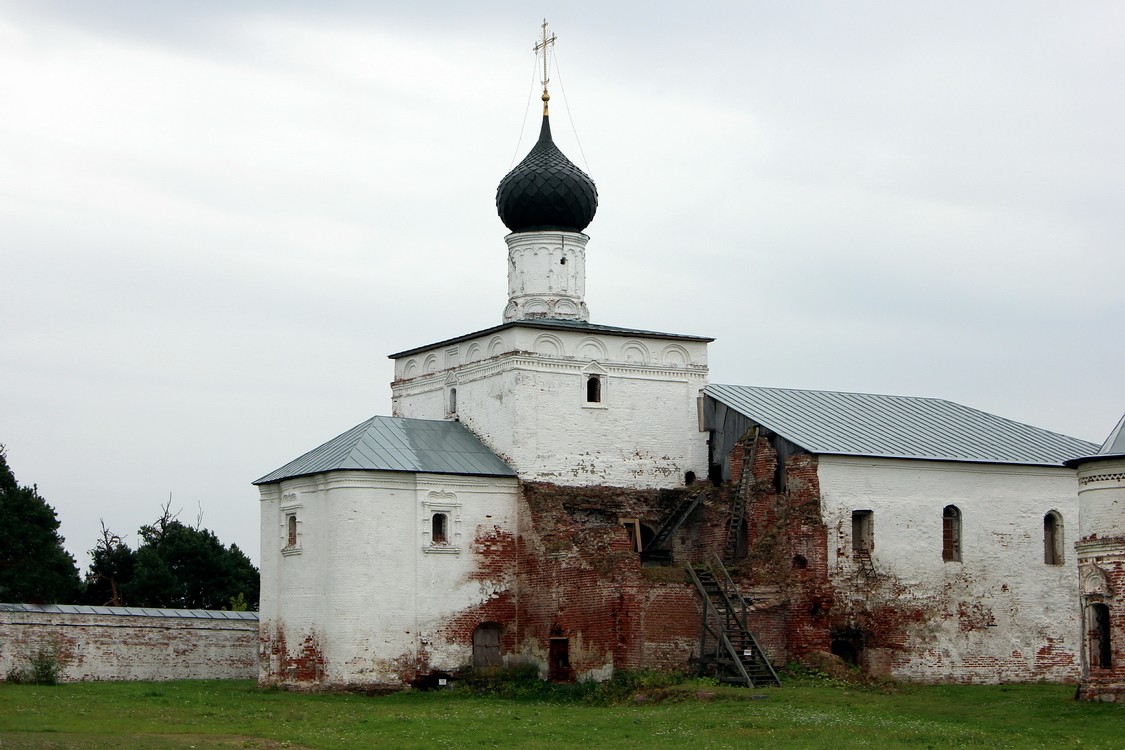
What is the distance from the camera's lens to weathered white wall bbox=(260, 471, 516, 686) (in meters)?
29.7

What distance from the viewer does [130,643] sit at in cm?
3444

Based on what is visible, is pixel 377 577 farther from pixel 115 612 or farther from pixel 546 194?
pixel 546 194

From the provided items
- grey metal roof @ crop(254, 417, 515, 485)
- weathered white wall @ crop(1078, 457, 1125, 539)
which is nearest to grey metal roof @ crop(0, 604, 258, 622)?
grey metal roof @ crop(254, 417, 515, 485)

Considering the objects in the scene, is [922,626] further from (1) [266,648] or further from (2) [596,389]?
(1) [266,648]

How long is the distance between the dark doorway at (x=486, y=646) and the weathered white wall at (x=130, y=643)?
7.09 meters

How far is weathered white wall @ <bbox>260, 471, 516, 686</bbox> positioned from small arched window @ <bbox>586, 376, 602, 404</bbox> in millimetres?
2427

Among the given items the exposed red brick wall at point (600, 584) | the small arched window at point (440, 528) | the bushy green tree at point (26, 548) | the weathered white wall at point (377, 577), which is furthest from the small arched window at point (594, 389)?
the bushy green tree at point (26, 548)

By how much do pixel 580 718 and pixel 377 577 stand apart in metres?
6.40

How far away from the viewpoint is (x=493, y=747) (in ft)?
69.6

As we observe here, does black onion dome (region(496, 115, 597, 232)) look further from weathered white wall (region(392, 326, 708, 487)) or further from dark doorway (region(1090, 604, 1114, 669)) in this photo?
dark doorway (region(1090, 604, 1114, 669))

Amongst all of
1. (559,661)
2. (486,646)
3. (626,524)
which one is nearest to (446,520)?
(486,646)

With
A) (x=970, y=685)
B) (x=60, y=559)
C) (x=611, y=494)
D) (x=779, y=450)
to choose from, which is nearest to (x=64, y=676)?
(x=60, y=559)

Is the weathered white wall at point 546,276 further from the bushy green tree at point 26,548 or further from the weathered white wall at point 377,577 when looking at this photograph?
the bushy green tree at point 26,548

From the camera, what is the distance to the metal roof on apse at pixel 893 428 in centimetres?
3153
